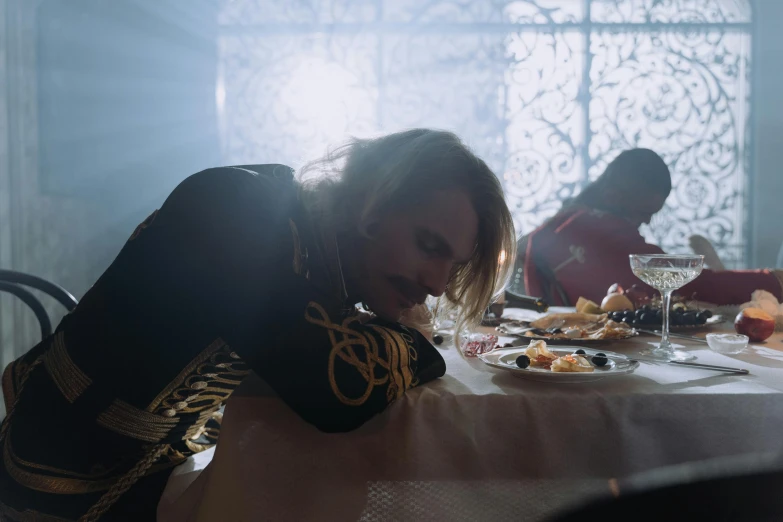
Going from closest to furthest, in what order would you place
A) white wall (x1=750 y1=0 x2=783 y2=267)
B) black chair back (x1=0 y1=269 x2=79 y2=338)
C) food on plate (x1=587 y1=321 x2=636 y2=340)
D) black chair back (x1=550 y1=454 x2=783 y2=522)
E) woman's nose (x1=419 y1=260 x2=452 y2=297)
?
black chair back (x1=550 y1=454 x2=783 y2=522) → woman's nose (x1=419 y1=260 x2=452 y2=297) → food on plate (x1=587 y1=321 x2=636 y2=340) → black chair back (x1=0 y1=269 x2=79 y2=338) → white wall (x1=750 y1=0 x2=783 y2=267)

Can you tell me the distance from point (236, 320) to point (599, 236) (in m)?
2.13

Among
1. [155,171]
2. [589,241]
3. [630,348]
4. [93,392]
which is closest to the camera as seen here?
[93,392]

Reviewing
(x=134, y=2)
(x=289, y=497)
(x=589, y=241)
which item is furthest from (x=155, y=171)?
(x=289, y=497)

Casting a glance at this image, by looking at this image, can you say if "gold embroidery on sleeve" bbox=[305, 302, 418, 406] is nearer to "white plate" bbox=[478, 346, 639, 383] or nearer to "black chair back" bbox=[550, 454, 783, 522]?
"white plate" bbox=[478, 346, 639, 383]

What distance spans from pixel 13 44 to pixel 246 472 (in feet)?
10.5

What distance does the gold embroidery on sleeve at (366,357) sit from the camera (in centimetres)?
81

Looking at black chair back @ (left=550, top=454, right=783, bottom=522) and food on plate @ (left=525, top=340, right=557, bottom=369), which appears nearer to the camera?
black chair back @ (left=550, top=454, right=783, bottom=522)

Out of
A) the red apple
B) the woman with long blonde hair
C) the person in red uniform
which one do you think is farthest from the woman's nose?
the person in red uniform

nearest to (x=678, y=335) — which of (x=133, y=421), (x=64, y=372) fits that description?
(x=133, y=421)

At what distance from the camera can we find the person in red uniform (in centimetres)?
260

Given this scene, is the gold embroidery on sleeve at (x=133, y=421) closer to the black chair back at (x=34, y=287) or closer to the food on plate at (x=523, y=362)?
the food on plate at (x=523, y=362)

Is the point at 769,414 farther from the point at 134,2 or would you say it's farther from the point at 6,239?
the point at 134,2

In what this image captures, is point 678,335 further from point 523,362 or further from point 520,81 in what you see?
point 520,81

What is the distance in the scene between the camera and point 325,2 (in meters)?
4.68
